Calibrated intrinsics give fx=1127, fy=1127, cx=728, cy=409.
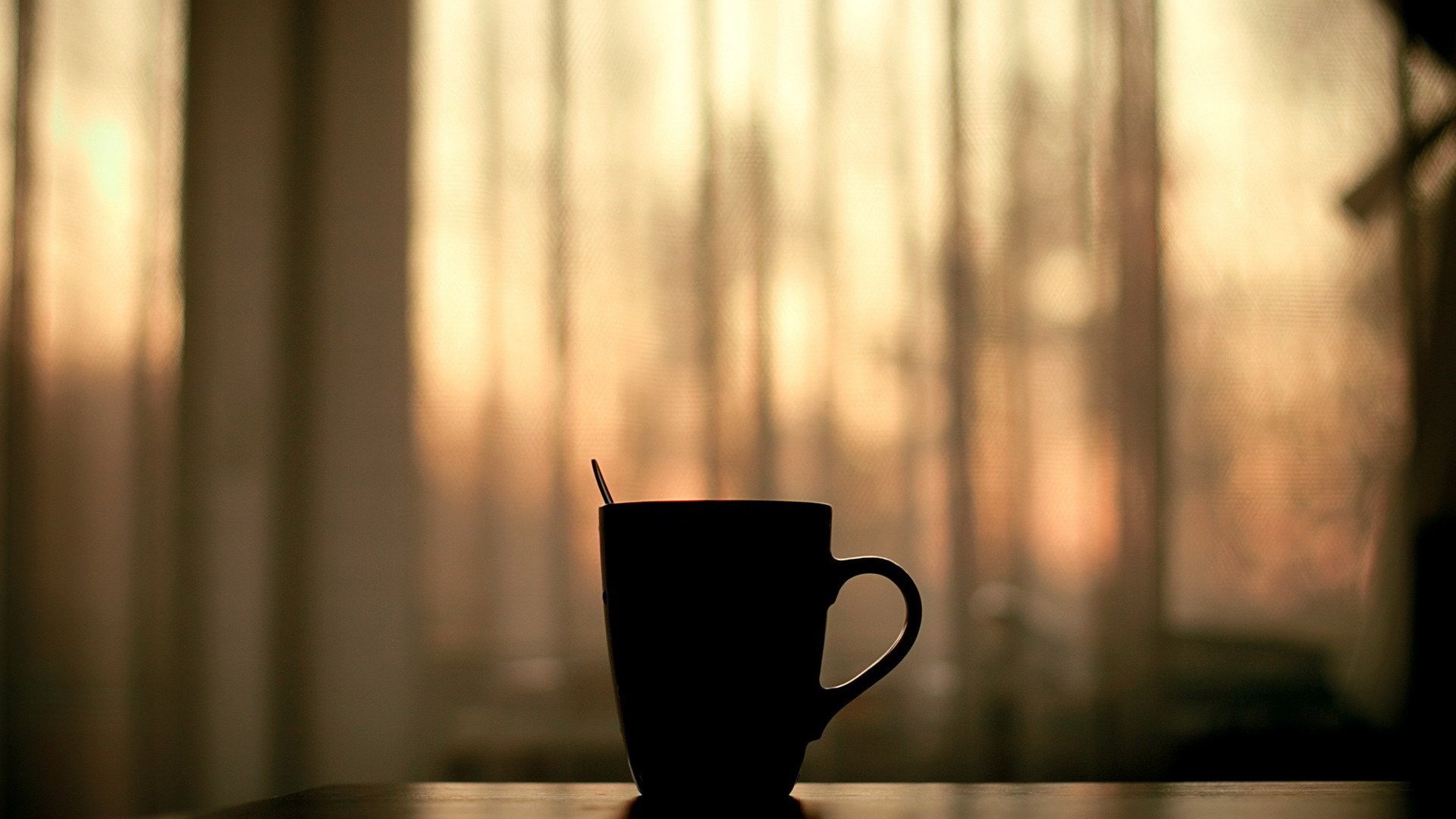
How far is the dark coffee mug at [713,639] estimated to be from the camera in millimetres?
357

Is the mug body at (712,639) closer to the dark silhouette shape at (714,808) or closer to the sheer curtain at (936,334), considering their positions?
the dark silhouette shape at (714,808)

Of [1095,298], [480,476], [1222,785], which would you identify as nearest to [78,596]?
[480,476]

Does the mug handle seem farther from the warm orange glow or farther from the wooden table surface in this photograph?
the warm orange glow

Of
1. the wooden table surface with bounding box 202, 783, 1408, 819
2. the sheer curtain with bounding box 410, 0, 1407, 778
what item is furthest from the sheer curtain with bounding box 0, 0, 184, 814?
the wooden table surface with bounding box 202, 783, 1408, 819

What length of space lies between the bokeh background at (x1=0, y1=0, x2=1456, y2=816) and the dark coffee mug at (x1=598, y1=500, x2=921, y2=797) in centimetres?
127

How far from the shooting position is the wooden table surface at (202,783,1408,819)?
13.5 inches

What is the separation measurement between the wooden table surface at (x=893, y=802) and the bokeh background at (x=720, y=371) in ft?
4.03

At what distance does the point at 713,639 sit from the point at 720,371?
1.32 meters

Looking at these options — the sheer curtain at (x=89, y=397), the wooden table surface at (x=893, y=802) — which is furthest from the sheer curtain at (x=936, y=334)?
the wooden table surface at (x=893, y=802)

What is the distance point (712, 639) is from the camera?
356 millimetres

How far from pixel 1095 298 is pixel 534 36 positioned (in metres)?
0.93

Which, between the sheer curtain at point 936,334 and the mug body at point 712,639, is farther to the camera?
the sheer curtain at point 936,334

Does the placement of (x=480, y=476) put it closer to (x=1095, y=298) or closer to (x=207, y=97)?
(x=207, y=97)

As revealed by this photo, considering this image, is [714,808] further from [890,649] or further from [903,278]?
[903,278]
